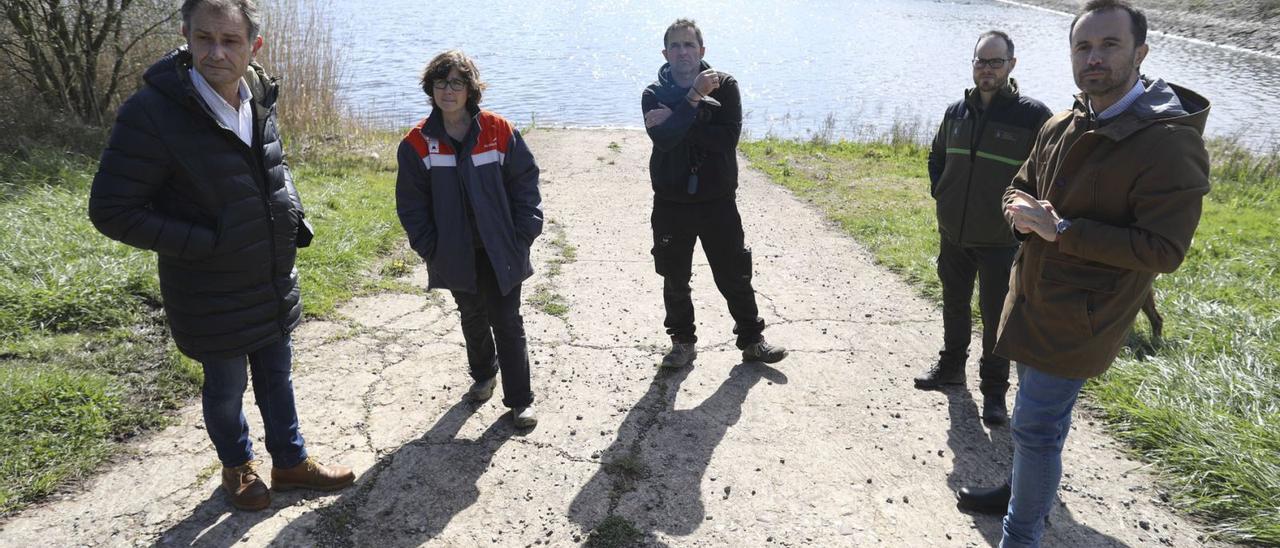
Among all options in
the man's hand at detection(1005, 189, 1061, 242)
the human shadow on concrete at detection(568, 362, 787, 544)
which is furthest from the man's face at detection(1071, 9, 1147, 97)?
the human shadow on concrete at detection(568, 362, 787, 544)

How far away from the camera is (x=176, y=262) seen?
2.93 metres

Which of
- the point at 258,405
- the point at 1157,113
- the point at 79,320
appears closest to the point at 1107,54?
the point at 1157,113

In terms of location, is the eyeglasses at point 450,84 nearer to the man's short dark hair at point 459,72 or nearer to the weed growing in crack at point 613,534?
the man's short dark hair at point 459,72

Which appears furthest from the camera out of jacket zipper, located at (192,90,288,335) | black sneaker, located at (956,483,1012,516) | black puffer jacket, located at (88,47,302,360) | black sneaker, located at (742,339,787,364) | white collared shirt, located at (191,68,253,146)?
black sneaker, located at (742,339,787,364)

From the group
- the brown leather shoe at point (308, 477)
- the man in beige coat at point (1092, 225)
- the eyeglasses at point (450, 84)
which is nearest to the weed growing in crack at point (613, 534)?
the brown leather shoe at point (308, 477)

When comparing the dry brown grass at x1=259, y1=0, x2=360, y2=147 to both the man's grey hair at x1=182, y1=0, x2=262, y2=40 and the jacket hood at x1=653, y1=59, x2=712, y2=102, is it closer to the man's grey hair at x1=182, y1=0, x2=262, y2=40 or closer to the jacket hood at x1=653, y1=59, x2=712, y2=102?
the jacket hood at x1=653, y1=59, x2=712, y2=102

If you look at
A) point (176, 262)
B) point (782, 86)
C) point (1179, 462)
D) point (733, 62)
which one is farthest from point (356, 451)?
point (733, 62)

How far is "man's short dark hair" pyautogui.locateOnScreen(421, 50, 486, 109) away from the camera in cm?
347

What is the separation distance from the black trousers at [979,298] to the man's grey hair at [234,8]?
10.7ft

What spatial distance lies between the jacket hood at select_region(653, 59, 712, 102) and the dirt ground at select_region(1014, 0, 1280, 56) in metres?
29.5

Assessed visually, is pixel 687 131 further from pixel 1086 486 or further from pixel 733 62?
pixel 733 62

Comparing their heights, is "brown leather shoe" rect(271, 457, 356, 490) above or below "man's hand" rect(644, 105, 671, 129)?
below

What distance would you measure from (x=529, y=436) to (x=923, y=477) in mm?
1783

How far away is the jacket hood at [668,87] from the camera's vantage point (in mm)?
4102
